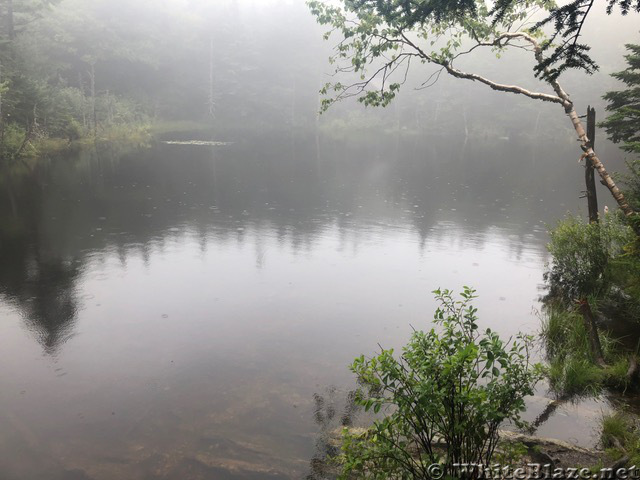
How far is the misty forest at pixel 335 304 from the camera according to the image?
4.98 metres

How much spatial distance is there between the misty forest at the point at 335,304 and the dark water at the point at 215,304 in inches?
2.4

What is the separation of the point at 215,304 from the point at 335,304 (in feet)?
9.85

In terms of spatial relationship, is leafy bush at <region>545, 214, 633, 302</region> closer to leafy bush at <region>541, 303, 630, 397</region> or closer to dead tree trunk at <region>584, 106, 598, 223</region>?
dead tree trunk at <region>584, 106, 598, 223</region>

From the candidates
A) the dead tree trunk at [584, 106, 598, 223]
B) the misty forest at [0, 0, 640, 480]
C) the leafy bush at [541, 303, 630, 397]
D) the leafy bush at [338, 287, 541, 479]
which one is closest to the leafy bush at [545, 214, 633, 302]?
the misty forest at [0, 0, 640, 480]

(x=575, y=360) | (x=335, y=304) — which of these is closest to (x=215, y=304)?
(x=335, y=304)

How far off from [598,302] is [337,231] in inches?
381

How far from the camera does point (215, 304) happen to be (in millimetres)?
11391

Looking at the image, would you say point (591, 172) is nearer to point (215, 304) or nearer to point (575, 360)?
point (575, 360)

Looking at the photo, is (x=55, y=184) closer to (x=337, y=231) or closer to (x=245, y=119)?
(x=337, y=231)

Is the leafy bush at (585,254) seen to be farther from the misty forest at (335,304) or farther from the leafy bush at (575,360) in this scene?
the leafy bush at (575,360)

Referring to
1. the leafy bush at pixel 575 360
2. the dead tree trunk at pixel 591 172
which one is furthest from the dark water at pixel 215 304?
the dead tree trunk at pixel 591 172

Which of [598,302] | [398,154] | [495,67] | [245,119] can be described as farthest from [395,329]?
[495,67]

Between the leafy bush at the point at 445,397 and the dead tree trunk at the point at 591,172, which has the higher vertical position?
the dead tree trunk at the point at 591,172

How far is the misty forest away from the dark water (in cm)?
6
